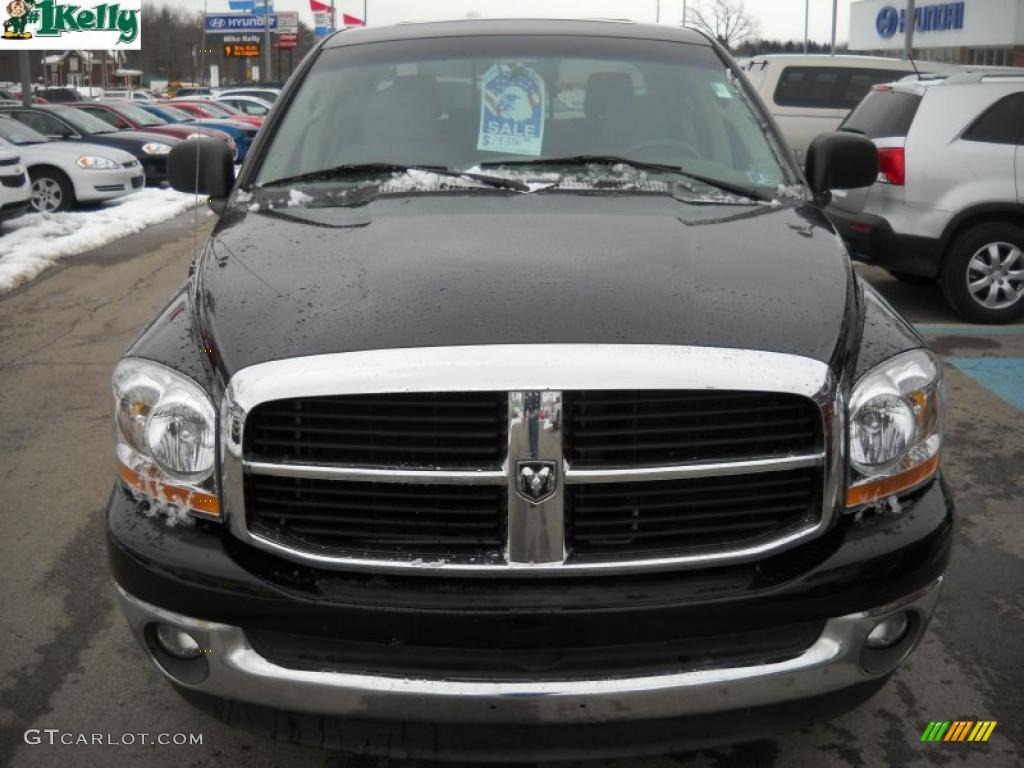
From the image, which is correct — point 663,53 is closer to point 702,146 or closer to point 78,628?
point 702,146

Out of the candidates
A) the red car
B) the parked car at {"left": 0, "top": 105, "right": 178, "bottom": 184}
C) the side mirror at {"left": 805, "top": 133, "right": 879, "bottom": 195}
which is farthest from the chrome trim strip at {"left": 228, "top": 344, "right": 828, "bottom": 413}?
the red car

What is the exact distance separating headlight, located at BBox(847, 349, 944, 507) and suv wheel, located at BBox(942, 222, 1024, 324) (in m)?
5.89

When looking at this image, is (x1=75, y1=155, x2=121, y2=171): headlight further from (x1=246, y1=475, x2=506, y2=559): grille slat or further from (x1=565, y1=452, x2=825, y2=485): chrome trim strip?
(x1=565, y1=452, x2=825, y2=485): chrome trim strip

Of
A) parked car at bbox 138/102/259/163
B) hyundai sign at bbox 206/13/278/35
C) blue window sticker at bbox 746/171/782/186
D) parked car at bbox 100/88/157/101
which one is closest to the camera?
blue window sticker at bbox 746/171/782/186

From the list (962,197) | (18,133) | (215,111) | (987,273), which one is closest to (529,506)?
(962,197)

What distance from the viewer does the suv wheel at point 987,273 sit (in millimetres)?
8039

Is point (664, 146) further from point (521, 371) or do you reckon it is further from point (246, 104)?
point (246, 104)

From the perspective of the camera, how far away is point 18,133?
1566 cm

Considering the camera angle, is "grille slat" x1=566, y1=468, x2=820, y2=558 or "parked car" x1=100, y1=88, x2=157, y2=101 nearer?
"grille slat" x1=566, y1=468, x2=820, y2=558

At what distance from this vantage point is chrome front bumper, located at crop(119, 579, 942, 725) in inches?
90.2

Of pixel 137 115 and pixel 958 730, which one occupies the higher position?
pixel 137 115

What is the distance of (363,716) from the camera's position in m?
2.32

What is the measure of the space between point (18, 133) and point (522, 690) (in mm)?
15498

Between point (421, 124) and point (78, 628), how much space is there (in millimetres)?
1946
